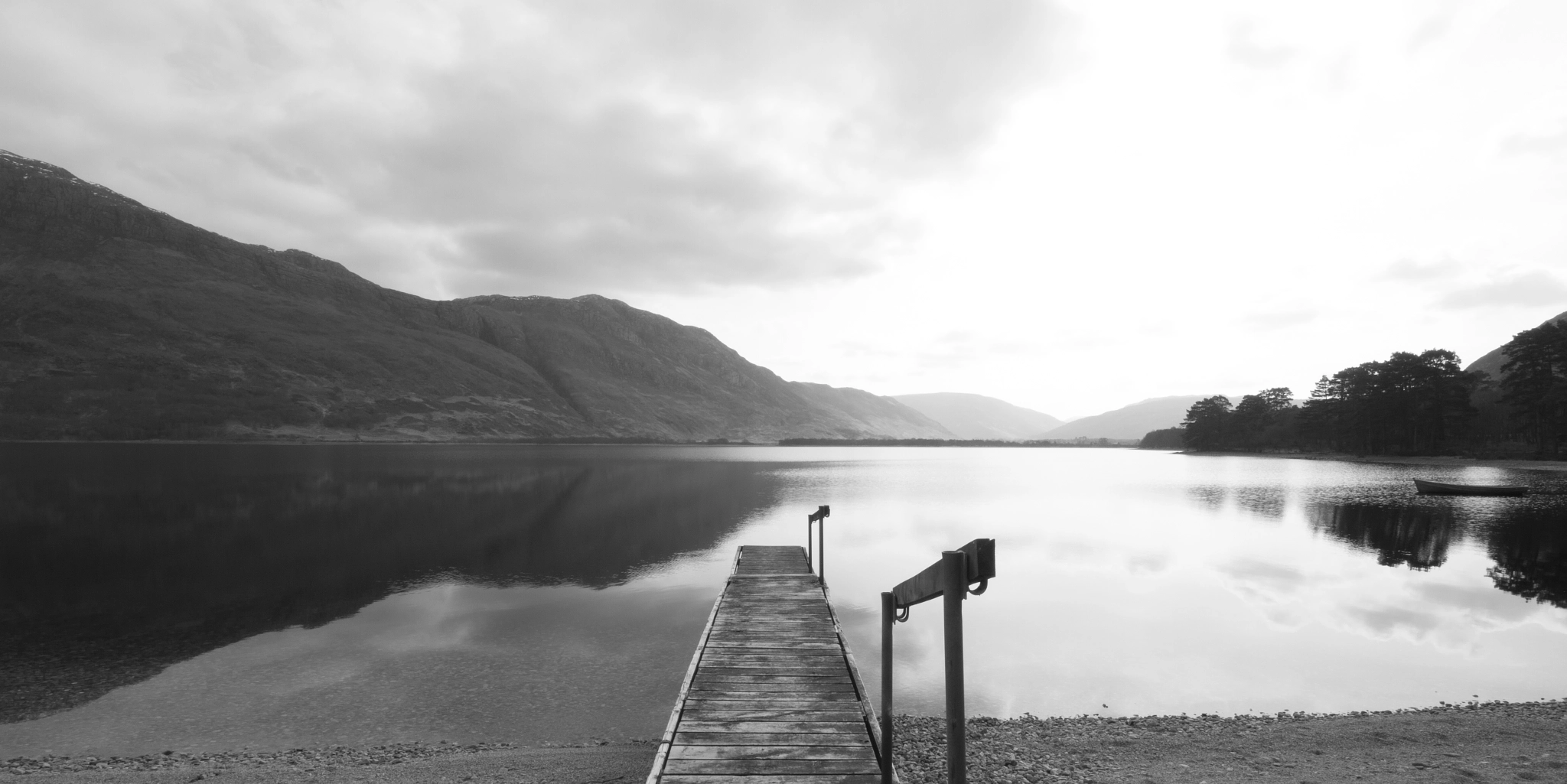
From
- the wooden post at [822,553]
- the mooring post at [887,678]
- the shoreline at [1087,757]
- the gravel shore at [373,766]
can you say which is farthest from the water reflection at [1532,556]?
the gravel shore at [373,766]

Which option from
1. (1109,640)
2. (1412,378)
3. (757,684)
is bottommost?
(1109,640)

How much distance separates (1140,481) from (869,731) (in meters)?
97.3

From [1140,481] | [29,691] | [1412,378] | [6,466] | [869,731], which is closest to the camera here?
[869,731]

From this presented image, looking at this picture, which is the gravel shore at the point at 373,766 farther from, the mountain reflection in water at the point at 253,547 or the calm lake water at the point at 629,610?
the mountain reflection in water at the point at 253,547

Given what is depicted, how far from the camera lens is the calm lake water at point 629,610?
16.7m

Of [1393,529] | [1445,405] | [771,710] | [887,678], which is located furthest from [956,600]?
[1445,405]

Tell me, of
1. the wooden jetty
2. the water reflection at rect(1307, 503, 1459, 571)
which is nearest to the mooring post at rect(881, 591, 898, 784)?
the wooden jetty

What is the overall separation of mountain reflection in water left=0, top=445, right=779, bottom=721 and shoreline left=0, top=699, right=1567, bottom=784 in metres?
7.86

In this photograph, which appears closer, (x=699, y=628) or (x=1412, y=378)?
(x=699, y=628)

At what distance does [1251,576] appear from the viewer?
32469 mm

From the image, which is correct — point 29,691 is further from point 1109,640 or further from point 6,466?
point 6,466

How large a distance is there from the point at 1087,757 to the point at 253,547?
43304 mm

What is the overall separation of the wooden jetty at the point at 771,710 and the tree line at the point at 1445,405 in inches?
5151

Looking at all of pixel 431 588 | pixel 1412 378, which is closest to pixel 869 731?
pixel 431 588
